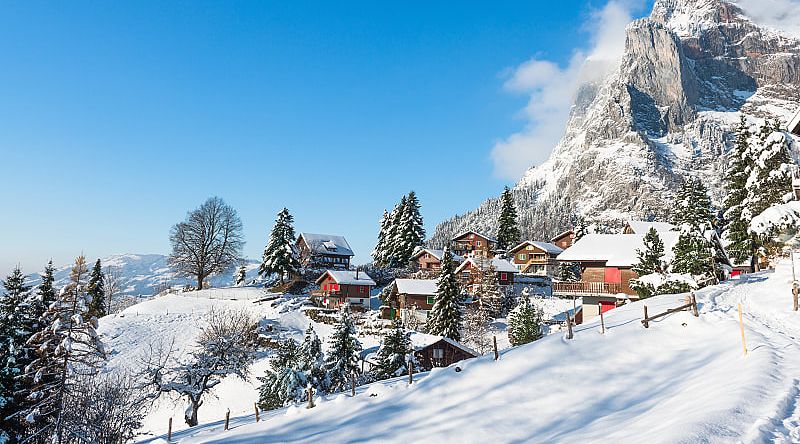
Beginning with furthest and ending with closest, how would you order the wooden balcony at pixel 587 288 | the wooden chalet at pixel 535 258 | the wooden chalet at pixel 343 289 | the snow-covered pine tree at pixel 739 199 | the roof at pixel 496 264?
the wooden chalet at pixel 535 258 < the roof at pixel 496 264 < the wooden chalet at pixel 343 289 < the wooden balcony at pixel 587 288 < the snow-covered pine tree at pixel 739 199

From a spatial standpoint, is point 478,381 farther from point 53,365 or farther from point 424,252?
point 424,252

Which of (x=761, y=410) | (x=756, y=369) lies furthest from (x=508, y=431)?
(x=756, y=369)

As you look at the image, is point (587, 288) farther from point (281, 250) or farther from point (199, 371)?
point (281, 250)

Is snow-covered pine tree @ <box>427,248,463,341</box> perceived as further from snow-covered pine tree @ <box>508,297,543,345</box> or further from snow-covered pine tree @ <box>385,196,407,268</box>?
snow-covered pine tree @ <box>385,196,407,268</box>

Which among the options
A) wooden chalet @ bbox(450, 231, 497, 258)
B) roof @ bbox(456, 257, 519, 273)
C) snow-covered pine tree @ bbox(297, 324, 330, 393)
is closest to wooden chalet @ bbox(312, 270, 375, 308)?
roof @ bbox(456, 257, 519, 273)

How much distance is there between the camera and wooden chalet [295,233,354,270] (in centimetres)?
7988

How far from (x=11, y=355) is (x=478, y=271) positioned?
4762 centimetres

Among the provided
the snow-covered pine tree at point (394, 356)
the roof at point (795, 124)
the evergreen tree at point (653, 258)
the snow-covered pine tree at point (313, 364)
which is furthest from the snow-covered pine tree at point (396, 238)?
the roof at point (795, 124)

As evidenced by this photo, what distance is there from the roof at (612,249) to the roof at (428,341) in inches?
534

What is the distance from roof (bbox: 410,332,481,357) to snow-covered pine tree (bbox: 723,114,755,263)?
80.0 ft

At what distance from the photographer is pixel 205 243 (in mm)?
66000

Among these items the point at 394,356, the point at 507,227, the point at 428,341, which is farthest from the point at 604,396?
the point at 507,227

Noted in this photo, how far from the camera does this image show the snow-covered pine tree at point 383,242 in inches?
3157

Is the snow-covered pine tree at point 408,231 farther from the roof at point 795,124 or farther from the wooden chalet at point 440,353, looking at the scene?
the roof at point 795,124
